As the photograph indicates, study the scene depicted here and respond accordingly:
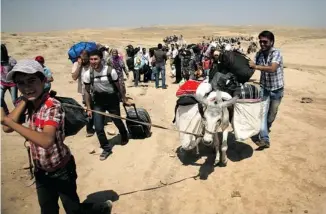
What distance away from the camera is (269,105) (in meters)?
6.92

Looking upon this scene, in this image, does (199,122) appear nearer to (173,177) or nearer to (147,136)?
(173,177)

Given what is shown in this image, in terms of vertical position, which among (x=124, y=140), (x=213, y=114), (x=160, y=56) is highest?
(x=160, y=56)

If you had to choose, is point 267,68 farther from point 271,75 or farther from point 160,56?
point 160,56

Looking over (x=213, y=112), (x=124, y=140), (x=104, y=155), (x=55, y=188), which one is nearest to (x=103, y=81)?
(x=104, y=155)

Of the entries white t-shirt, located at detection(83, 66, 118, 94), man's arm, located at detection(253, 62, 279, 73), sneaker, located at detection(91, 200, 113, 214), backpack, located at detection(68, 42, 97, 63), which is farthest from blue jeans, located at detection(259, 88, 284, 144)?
backpack, located at detection(68, 42, 97, 63)

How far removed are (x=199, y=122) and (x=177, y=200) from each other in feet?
5.13

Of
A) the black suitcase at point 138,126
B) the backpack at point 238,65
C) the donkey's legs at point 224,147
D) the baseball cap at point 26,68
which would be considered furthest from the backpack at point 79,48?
the baseball cap at point 26,68

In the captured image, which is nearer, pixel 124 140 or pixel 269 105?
pixel 269 105

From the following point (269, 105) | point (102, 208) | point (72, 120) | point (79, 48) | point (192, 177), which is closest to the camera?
point (72, 120)

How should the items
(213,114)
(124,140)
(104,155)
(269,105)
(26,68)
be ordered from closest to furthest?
(26,68) < (213,114) < (104,155) < (269,105) < (124,140)

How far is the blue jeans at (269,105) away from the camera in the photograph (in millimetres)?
6729

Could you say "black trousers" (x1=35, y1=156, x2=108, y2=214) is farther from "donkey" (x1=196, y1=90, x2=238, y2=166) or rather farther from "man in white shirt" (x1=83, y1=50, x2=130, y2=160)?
"man in white shirt" (x1=83, y1=50, x2=130, y2=160)

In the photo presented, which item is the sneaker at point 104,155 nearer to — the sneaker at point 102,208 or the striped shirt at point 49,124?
the sneaker at point 102,208

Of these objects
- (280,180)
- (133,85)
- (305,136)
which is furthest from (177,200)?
(133,85)
